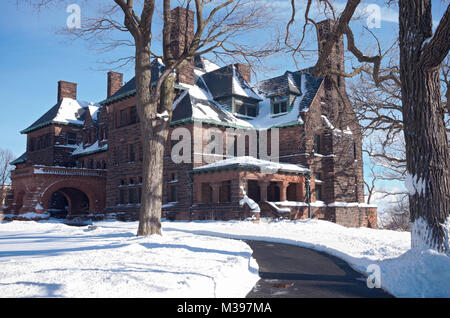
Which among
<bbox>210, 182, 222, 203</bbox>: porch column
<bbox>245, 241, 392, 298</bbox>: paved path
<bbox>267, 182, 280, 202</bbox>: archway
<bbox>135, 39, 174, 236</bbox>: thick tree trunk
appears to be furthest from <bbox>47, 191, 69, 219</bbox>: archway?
<bbox>245, 241, 392, 298</bbox>: paved path

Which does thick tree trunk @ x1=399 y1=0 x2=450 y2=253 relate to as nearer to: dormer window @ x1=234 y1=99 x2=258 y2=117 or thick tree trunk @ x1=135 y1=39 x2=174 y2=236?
thick tree trunk @ x1=135 y1=39 x2=174 y2=236

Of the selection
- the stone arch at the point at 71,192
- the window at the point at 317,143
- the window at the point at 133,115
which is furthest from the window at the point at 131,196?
the window at the point at 317,143

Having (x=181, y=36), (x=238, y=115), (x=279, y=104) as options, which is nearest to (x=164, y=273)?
(x=181, y=36)

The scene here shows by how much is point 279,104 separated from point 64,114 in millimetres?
24654

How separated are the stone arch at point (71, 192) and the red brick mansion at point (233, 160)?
9cm

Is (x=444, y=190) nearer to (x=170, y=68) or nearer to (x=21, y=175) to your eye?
(x=170, y=68)

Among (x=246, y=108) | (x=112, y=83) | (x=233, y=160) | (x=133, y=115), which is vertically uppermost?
(x=112, y=83)

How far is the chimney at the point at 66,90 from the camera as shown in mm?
46938

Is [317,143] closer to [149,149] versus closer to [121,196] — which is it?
[121,196]

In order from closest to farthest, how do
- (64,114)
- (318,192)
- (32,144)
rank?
(318,192), (64,114), (32,144)

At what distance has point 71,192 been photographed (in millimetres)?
40594

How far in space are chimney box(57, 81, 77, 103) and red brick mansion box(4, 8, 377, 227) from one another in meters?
10.4

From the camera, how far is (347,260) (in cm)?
1039
